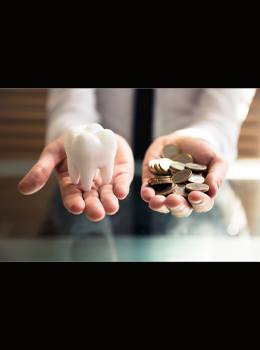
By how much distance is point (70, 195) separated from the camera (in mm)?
724

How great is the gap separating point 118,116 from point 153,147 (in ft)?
0.61

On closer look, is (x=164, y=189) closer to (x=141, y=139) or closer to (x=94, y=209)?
(x=94, y=209)

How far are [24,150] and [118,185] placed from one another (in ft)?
0.87

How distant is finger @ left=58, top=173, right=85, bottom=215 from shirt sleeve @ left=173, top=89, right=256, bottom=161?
0.83 feet

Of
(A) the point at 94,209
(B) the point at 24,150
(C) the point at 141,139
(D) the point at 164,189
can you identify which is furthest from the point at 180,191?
(B) the point at 24,150

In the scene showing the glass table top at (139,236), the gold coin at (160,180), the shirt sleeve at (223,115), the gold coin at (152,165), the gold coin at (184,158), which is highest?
the shirt sleeve at (223,115)

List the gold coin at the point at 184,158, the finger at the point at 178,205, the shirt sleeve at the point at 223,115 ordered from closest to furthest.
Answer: the finger at the point at 178,205
the gold coin at the point at 184,158
the shirt sleeve at the point at 223,115

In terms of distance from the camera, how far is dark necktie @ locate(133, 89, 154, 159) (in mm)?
935

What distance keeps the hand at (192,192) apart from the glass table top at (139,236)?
29 mm

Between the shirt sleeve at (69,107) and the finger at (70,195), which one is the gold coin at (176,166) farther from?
the shirt sleeve at (69,107)

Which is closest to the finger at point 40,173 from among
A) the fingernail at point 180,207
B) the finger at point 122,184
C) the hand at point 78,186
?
the hand at point 78,186

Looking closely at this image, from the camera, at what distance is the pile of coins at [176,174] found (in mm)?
708

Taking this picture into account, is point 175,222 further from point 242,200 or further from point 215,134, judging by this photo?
point 215,134

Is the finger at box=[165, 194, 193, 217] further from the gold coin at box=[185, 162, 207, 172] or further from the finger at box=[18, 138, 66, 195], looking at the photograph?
the finger at box=[18, 138, 66, 195]
